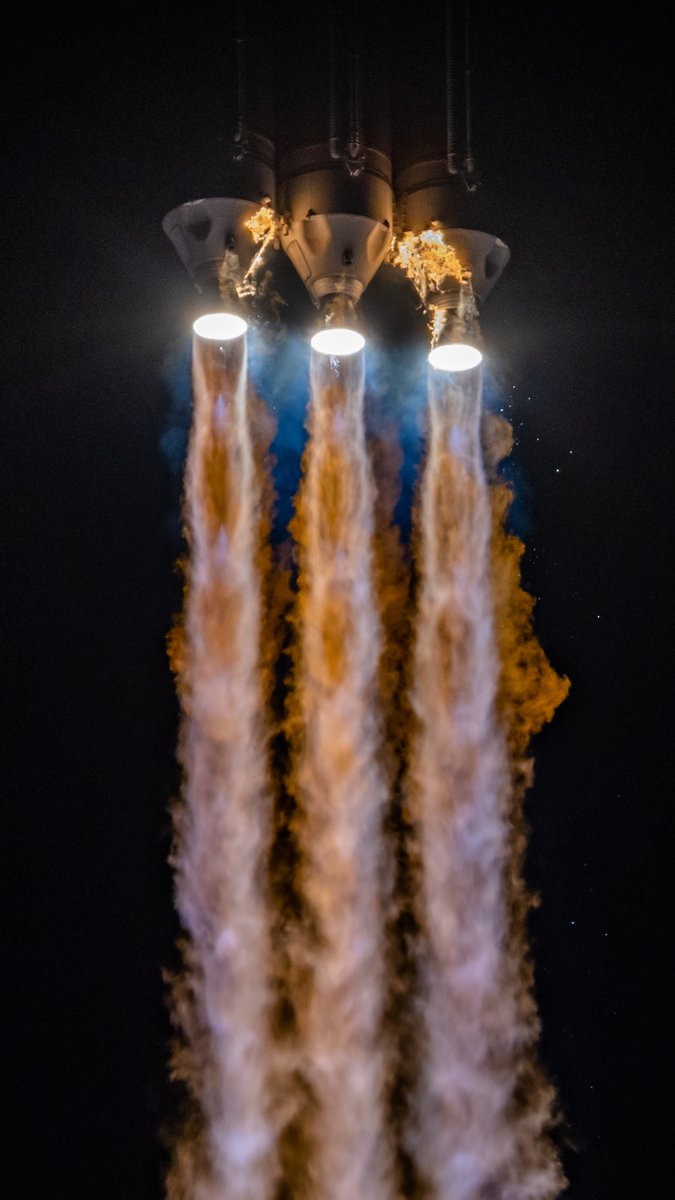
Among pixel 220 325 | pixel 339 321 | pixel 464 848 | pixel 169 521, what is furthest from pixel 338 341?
pixel 464 848

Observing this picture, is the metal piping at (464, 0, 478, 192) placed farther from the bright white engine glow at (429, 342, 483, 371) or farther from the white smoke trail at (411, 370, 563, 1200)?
the white smoke trail at (411, 370, 563, 1200)

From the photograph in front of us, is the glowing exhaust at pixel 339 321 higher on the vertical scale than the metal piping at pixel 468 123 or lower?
lower

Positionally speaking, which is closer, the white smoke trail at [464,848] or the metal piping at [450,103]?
the metal piping at [450,103]

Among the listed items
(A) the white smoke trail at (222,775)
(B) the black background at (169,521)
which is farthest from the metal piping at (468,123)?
(A) the white smoke trail at (222,775)

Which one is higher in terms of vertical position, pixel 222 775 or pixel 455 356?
pixel 455 356

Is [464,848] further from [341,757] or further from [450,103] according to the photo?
[450,103]

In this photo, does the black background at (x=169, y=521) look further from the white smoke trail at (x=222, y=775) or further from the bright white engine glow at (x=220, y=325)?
the bright white engine glow at (x=220, y=325)
